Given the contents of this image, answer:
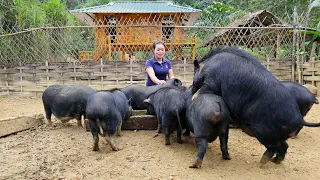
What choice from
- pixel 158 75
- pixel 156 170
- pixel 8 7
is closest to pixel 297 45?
pixel 158 75

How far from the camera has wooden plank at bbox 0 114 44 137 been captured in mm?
5538

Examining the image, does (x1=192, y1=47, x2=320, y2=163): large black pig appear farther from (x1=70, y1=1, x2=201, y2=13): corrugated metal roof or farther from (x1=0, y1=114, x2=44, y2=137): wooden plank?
(x1=70, y1=1, x2=201, y2=13): corrugated metal roof

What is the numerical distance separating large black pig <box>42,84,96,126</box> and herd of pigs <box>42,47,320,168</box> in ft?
3.28

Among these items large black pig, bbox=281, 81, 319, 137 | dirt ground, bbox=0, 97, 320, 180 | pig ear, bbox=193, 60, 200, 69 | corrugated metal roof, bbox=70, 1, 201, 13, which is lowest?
dirt ground, bbox=0, 97, 320, 180

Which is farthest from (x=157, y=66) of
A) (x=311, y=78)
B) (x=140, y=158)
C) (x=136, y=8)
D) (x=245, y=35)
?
(x=136, y=8)

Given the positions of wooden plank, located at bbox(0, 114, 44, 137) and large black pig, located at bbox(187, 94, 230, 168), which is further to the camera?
wooden plank, located at bbox(0, 114, 44, 137)

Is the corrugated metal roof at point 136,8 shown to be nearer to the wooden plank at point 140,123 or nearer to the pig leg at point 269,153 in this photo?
the wooden plank at point 140,123

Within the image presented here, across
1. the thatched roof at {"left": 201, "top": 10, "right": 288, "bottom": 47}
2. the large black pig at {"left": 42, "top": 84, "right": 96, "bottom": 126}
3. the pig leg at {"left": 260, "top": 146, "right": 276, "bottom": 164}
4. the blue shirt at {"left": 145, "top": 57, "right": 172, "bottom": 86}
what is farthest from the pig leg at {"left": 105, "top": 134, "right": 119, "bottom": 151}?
the thatched roof at {"left": 201, "top": 10, "right": 288, "bottom": 47}

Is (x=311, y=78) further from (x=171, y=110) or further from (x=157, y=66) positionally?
(x=171, y=110)

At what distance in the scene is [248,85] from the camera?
3797mm

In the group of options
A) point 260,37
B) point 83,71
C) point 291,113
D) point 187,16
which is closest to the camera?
point 291,113

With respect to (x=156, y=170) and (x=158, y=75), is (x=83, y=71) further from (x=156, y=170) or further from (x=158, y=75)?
(x=156, y=170)

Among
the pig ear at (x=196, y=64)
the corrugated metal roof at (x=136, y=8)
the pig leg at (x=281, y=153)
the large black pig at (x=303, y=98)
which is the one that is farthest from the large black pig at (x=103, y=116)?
the corrugated metal roof at (x=136, y=8)

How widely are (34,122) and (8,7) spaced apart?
299 inches
